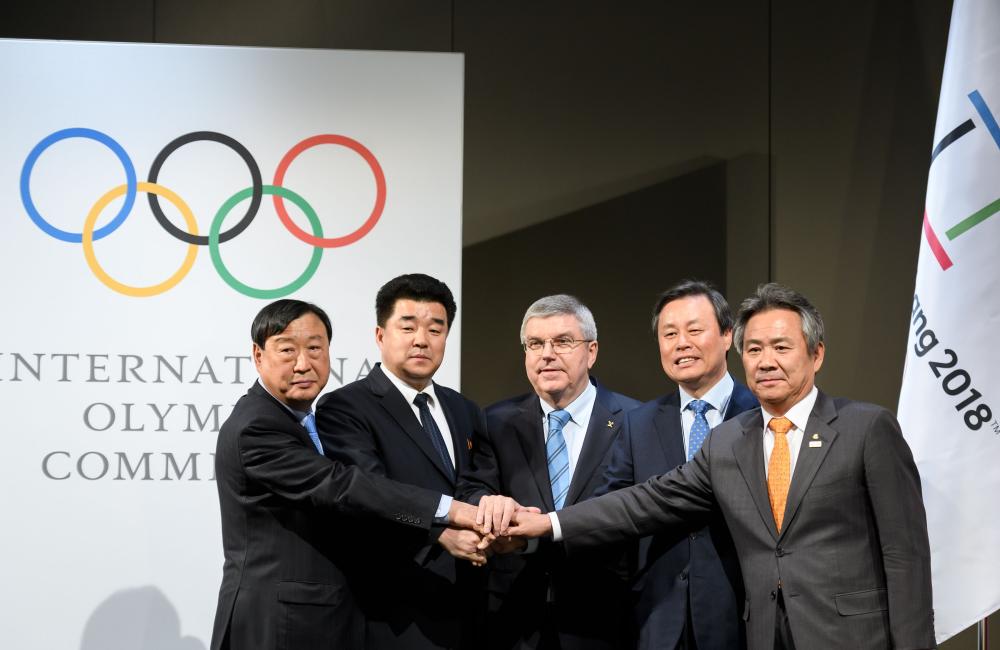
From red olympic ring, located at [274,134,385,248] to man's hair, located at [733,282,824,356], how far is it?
1692 millimetres

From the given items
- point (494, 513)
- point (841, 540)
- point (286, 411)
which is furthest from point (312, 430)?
point (841, 540)

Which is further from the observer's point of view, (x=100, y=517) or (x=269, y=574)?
(x=100, y=517)

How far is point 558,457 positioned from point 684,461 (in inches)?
16.9

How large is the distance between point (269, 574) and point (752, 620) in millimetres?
1391

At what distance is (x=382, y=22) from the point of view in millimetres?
4859

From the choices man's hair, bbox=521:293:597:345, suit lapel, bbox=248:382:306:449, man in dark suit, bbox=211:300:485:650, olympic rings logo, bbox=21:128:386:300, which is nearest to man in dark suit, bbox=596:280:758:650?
man's hair, bbox=521:293:597:345

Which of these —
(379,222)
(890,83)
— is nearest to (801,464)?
(379,222)

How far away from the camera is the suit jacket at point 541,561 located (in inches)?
119

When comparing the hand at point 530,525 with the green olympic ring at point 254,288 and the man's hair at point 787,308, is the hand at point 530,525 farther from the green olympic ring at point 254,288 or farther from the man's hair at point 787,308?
the green olympic ring at point 254,288

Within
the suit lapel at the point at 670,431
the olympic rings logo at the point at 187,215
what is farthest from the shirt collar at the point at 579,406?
the olympic rings logo at the point at 187,215

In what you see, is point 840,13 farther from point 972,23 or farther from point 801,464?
point 801,464

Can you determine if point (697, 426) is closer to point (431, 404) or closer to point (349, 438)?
point (431, 404)

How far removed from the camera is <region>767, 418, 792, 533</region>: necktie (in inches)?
104

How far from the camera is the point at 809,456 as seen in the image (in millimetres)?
2607
